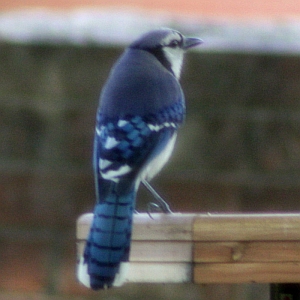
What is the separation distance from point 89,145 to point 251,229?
0.63 m

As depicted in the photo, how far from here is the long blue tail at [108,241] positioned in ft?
3.16

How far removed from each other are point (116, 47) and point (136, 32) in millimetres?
65

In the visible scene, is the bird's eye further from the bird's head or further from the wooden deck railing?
the wooden deck railing

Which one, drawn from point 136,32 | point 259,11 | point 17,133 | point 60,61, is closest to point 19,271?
point 17,133

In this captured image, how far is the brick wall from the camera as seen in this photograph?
5.05 ft

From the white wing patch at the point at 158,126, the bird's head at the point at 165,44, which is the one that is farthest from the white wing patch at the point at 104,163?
the bird's head at the point at 165,44

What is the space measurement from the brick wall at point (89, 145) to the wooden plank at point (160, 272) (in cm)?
53

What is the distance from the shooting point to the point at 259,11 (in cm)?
178

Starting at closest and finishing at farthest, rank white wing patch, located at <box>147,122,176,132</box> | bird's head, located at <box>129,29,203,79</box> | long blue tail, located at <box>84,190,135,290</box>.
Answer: long blue tail, located at <box>84,190,135,290</box> → white wing patch, located at <box>147,122,176,132</box> → bird's head, located at <box>129,29,203,79</box>

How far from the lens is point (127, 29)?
64.4 inches

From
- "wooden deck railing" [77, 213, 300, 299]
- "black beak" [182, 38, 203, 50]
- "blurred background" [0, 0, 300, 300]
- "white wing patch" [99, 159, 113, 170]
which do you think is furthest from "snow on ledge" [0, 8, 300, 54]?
"wooden deck railing" [77, 213, 300, 299]

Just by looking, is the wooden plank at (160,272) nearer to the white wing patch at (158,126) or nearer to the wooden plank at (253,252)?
the wooden plank at (253,252)

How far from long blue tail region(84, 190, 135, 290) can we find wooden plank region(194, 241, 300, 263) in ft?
0.27

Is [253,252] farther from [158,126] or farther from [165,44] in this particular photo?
[165,44]
